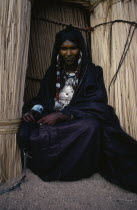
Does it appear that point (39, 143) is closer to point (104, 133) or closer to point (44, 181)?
point (44, 181)

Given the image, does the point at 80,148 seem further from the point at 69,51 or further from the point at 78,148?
the point at 69,51

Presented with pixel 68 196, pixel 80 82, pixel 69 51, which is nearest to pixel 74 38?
pixel 69 51

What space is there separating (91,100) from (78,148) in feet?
1.32

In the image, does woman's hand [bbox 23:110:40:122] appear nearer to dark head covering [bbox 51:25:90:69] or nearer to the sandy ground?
the sandy ground

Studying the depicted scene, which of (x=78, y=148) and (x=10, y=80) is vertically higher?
(x=10, y=80)

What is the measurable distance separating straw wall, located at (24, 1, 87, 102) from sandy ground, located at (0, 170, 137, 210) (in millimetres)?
1034

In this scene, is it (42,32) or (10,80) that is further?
(42,32)

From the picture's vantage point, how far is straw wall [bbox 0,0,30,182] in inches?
57.4

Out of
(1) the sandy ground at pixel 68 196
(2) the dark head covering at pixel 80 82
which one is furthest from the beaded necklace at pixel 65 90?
(1) the sandy ground at pixel 68 196

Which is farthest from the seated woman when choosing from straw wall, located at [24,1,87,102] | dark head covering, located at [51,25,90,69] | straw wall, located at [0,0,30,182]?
straw wall, located at [24,1,87,102]

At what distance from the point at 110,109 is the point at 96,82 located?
261 millimetres

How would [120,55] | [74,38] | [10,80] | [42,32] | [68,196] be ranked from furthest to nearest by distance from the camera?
[42,32] → [74,38] → [120,55] → [10,80] → [68,196]

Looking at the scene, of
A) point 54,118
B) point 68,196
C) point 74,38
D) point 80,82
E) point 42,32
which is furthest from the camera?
point 42,32

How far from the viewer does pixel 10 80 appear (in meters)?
1.50
